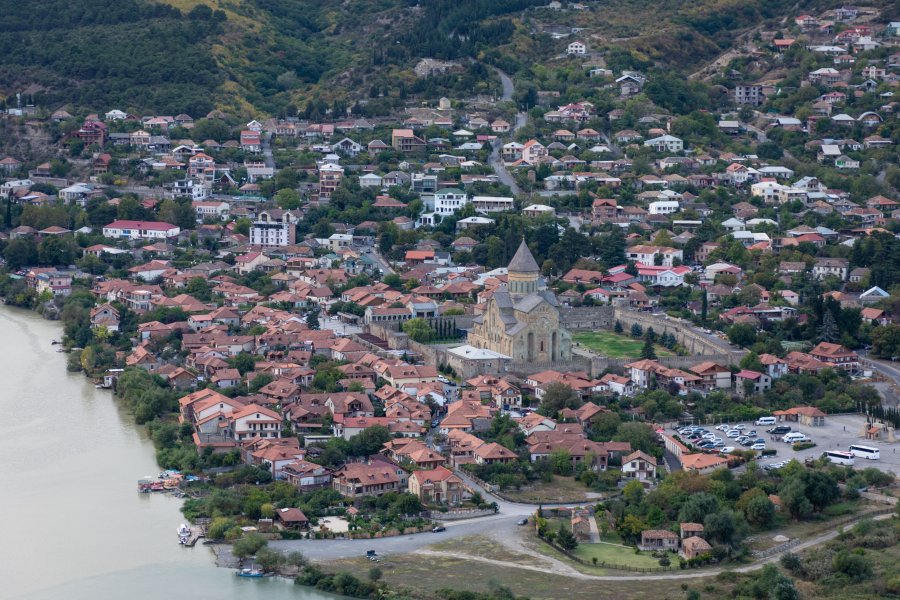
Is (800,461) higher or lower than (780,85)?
lower

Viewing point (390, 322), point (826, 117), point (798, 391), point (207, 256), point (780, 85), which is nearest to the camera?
point (798, 391)

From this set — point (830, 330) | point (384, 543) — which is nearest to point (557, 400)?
point (384, 543)

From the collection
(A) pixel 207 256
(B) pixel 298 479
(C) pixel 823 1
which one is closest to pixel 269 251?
(A) pixel 207 256

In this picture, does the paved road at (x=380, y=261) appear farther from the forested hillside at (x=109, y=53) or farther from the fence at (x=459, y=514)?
the fence at (x=459, y=514)

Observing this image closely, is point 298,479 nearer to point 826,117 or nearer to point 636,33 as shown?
point 826,117

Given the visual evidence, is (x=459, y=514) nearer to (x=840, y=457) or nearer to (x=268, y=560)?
(x=268, y=560)

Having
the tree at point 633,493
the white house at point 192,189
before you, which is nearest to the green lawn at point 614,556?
the tree at point 633,493
